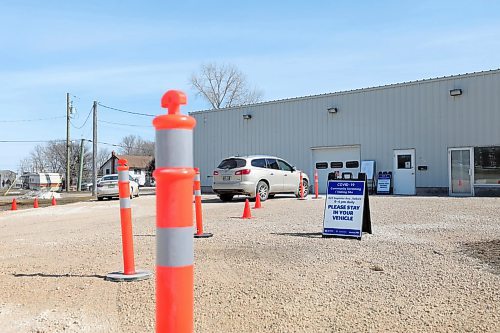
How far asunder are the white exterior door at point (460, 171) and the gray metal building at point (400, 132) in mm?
39

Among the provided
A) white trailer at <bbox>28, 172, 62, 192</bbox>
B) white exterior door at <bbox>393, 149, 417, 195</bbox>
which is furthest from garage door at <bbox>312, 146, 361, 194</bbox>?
white trailer at <bbox>28, 172, 62, 192</bbox>

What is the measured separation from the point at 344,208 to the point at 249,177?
9401 millimetres

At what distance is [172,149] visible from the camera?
192 cm

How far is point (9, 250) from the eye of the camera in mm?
7715

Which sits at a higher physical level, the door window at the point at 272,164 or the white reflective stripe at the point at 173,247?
the door window at the point at 272,164

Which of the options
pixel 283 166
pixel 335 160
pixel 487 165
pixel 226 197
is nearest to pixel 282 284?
pixel 226 197

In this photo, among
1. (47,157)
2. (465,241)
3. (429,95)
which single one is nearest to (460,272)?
(465,241)

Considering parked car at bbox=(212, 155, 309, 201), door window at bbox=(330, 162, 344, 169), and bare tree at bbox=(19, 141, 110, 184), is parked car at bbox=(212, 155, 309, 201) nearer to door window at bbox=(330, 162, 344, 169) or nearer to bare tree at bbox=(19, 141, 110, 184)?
door window at bbox=(330, 162, 344, 169)

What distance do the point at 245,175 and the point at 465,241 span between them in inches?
416

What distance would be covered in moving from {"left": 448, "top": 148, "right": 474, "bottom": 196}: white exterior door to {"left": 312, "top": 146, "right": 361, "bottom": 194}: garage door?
14.9 ft

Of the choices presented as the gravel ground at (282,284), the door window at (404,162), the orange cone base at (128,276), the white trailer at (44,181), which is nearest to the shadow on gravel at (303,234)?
the gravel ground at (282,284)

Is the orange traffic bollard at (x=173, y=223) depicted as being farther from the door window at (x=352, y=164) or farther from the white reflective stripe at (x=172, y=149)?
the door window at (x=352, y=164)

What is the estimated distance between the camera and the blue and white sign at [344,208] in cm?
806

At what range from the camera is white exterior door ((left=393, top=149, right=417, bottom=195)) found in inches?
901
